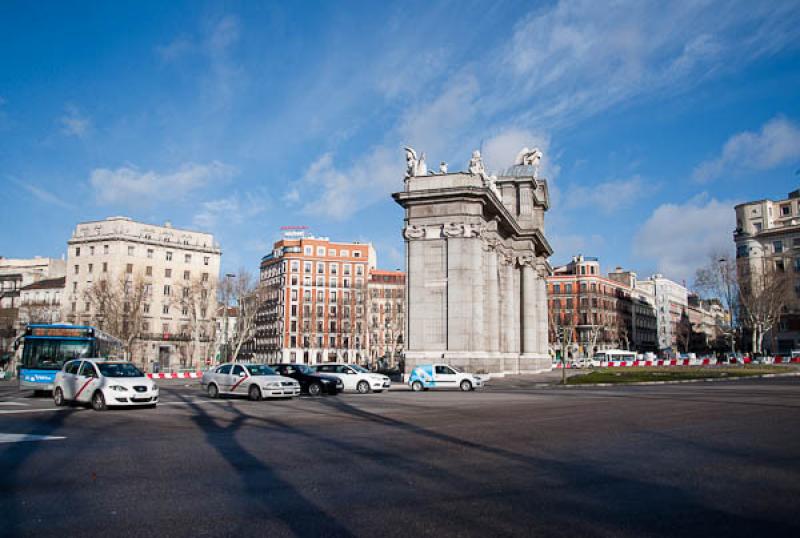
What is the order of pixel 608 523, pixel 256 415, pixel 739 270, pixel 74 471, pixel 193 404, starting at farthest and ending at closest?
pixel 739 270, pixel 193 404, pixel 256 415, pixel 74 471, pixel 608 523

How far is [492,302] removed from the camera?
42469 millimetres

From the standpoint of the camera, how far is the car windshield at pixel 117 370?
20.1m

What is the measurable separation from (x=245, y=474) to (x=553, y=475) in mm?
4184

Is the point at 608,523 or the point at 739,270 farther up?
the point at 739,270

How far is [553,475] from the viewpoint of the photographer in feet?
27.6

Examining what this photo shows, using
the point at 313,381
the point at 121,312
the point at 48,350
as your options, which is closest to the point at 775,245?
the point at 313,381

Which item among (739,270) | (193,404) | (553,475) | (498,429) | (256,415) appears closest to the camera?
(553,475)

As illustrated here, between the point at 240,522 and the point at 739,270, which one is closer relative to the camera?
the point at 240,522

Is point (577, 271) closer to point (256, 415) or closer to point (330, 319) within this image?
point (330, 319)

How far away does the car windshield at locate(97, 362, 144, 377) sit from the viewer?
20.1 meters

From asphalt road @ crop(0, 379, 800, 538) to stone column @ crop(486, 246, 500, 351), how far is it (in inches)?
1022

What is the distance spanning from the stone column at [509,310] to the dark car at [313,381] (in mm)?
20962

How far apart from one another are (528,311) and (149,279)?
56711mm

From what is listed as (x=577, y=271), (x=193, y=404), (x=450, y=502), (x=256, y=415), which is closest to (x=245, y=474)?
(x=450, y=502)
